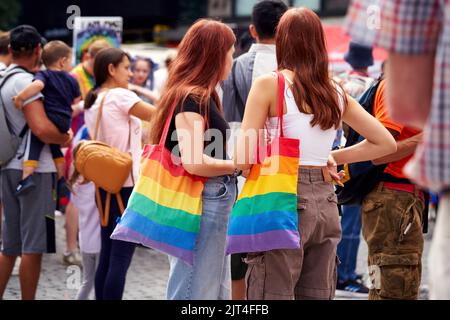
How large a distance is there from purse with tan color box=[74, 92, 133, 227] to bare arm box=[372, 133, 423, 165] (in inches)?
64.7

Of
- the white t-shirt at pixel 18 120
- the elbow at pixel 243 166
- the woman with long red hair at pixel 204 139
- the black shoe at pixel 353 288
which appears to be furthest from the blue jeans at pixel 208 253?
the black shoe at pixel 353 288

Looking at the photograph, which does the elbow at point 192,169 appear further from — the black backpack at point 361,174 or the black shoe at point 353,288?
the black shoe at point 353,288

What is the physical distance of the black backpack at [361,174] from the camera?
5102mm

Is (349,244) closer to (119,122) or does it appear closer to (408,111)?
(119,122)

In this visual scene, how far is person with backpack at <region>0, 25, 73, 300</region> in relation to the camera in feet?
20.6

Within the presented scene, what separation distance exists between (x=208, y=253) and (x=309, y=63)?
1.06m

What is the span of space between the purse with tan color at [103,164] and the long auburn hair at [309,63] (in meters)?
1.75

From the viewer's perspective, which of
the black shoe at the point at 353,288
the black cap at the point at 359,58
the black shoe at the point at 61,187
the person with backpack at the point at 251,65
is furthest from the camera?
the black cap at the point at 359,58

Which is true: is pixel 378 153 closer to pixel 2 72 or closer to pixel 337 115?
pixel 337 115

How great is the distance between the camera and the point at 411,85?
92.1 inches

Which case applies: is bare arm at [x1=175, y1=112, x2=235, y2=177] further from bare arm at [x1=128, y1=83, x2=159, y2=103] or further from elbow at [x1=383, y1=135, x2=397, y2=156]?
bare arm at [x1=128, y1=83, x2=159, y2=103]

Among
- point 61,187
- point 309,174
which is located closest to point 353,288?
point 61,187
